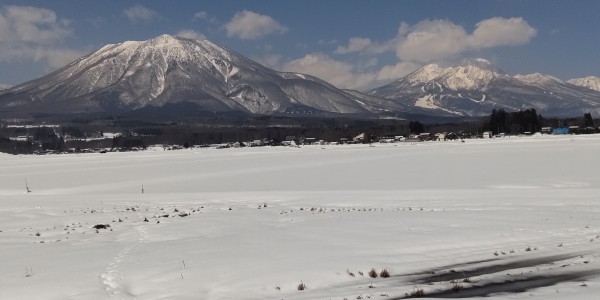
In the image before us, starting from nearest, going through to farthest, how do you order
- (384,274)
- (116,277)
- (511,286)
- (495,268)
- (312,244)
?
(511,286)
(384,274)
(495,268)
(116,277)
(312,244)

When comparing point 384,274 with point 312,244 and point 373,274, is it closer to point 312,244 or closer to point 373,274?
point 373,274

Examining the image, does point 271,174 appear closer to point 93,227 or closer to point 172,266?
point 93,227

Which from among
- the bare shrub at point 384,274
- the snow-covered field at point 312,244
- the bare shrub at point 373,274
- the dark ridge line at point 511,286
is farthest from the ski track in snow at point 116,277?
the dark ridge line at point 511,286

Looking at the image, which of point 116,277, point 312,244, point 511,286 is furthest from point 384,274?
point 116,277

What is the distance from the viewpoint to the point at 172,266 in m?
16.8

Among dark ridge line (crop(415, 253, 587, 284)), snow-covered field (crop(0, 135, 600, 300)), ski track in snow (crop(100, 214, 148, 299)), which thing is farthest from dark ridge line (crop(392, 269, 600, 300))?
ski track in snow (crop(100, 214, 148, 299))

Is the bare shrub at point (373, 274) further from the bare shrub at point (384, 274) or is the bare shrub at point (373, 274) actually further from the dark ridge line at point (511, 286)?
the dark ridge line at point (511, 286)

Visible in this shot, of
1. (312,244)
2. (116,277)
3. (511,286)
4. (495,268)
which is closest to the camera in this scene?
(511,286)

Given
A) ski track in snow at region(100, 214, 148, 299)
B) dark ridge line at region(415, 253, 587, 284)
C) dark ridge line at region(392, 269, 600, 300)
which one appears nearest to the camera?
dark ridge line at region(392, 269, 600, 300)

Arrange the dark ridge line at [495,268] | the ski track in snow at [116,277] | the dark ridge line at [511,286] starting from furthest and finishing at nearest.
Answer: the dark ridge line at [495,268] → the ski track in snow at [116,277] → the dark ridge line at [511,286]

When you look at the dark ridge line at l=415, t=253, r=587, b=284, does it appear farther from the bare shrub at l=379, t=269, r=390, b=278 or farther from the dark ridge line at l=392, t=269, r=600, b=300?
the dark ridge line at l=392, t=269, r=600, b=300

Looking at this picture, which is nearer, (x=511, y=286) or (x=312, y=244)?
(x=511, y=286)

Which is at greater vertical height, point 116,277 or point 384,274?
point 116,277

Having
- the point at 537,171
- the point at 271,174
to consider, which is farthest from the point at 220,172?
the point at 537,171
